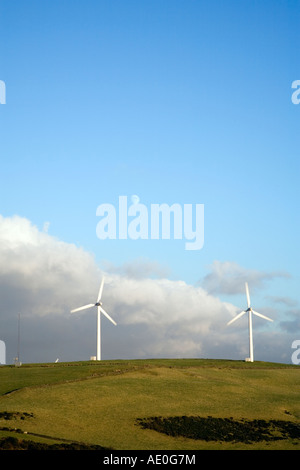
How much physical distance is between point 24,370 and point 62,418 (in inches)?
1737

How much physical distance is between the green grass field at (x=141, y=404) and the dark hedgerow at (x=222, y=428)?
0.78 feet

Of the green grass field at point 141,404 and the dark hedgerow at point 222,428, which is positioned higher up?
the green grass field at point 141,404

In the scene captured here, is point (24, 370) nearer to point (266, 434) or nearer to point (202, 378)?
point (202, 378)

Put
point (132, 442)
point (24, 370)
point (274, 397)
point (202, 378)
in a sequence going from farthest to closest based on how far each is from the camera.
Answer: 1. point (24, 370)
2. point (202, 378)
3. point (274, 397)
4. point (132, 442)

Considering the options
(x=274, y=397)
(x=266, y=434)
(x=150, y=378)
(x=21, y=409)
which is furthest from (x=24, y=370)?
(x=266, y=434)

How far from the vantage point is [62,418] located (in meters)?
78.2

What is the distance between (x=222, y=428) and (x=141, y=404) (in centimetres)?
1309

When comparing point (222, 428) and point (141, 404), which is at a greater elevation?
point (141, 404)

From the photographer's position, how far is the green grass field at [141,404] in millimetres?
72750

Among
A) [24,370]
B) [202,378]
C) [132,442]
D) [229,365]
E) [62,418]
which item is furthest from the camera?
[229,365]

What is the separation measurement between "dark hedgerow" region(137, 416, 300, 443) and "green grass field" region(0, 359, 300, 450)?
0.24 metres

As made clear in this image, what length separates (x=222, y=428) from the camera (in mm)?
80188

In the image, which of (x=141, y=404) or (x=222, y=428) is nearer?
(x=222, y=428)

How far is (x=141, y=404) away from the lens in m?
87.5
